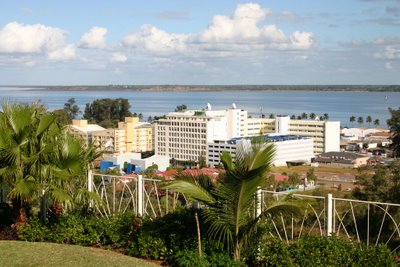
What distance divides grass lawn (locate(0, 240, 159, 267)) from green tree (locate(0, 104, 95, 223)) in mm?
582

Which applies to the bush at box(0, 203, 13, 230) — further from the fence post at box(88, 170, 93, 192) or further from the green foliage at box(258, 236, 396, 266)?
the green foliage at box(258, 236, 396, 266)

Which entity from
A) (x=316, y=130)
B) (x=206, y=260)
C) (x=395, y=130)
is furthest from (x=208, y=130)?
(x=206, y=260)

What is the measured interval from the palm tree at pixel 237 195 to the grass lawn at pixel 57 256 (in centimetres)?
89

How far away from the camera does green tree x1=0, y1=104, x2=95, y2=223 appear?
6512 mm

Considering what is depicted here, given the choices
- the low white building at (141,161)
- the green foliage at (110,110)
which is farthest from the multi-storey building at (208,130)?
the green foliage at (110,110)

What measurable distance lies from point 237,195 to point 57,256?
204 centimetres

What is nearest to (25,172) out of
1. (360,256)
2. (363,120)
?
(360,256)

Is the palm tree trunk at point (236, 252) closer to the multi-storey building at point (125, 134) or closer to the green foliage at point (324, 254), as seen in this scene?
the green foliage at point (324, 254)

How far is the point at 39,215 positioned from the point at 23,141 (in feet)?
3.55

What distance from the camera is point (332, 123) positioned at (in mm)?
77625

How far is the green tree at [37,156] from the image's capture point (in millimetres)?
6512

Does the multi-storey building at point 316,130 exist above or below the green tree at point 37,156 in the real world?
below

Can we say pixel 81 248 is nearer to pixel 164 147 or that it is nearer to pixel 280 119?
pixel 164 147

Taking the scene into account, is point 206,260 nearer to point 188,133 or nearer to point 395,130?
point 188,133
